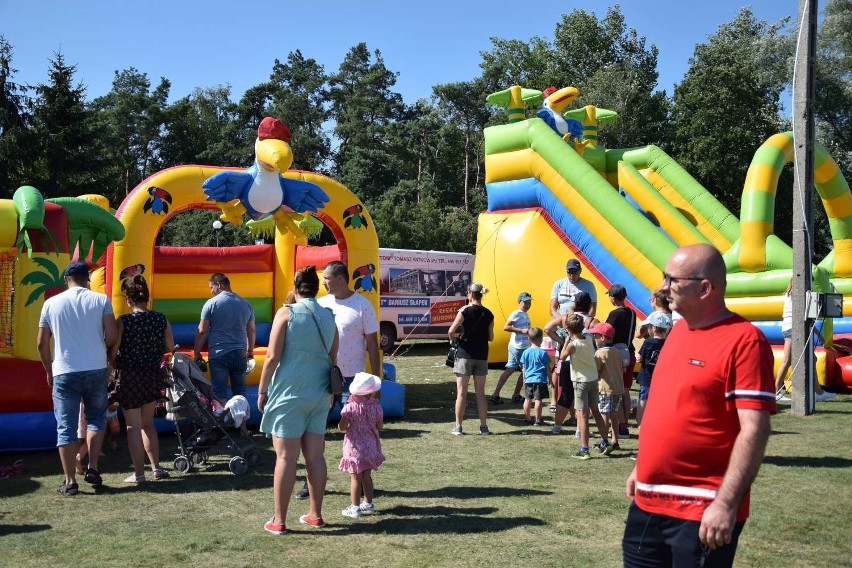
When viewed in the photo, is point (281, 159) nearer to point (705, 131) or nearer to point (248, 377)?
point (248, 377)

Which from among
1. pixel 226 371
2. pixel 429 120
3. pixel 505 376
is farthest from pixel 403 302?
pixel 429 120

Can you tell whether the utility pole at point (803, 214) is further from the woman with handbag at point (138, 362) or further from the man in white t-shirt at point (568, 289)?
the woman with handbag at point (138, 362)

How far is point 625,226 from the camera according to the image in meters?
11.6

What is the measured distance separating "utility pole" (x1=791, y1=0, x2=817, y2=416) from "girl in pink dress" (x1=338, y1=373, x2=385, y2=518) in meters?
5.81

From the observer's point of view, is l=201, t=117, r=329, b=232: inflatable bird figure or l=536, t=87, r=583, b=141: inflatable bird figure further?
l=536, t=87, r=583, b=141: inflatable bird figure

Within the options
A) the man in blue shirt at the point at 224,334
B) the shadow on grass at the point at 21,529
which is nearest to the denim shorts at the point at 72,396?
the shadow on grass at the point at 21,529

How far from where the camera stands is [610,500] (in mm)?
5691

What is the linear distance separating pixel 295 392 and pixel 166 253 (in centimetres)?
640

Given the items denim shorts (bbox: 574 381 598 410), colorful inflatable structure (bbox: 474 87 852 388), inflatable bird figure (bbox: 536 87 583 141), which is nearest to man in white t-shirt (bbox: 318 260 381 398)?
denim shorts (bbox: 574 381 598 410)

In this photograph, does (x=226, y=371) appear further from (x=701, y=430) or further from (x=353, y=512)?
(x=701, y=430)

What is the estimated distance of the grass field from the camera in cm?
454

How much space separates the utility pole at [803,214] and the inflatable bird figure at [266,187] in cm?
529

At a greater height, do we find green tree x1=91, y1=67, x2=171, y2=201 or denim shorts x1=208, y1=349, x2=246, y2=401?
green tree x1=91, y1=67, x2=171, y2=201

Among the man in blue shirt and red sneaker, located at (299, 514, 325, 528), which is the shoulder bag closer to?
red sneaker, located at (299, 514, 325, 528)
